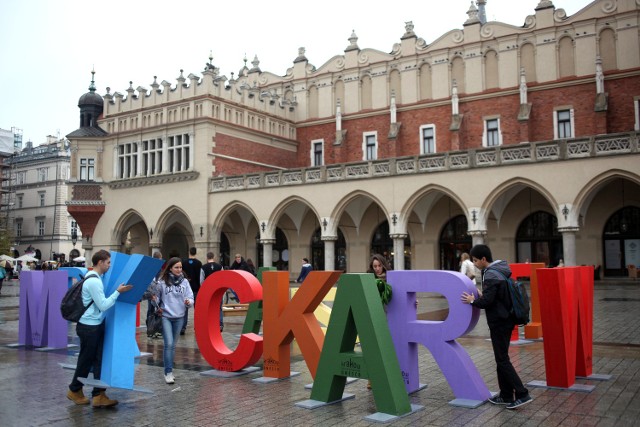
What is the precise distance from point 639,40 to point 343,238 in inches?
651

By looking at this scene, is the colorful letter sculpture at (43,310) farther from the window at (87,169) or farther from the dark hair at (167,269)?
the window at (87,169)

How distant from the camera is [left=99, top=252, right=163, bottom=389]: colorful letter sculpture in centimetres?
671

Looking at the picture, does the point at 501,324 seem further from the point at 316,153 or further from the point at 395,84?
the point at 316,153

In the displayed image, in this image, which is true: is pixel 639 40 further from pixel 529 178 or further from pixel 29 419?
pixel 29 419

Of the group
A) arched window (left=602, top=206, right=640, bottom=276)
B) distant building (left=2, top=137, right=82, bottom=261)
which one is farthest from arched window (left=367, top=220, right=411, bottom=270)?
distant building (left=2, top=137, right=82, bottom=261)

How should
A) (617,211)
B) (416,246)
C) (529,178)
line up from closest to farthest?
(529,178)
(617,211)
(416,246)

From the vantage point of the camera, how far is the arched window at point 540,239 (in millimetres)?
26797

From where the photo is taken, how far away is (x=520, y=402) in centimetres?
616

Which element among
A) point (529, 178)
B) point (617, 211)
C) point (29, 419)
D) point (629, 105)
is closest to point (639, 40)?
point (629, 105)

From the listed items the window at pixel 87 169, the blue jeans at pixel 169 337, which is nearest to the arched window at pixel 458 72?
the window at pixel 87 169

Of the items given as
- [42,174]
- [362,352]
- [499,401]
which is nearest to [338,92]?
[362,352]

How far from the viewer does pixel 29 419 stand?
5.89 m

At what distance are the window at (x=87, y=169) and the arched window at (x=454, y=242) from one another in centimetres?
1919

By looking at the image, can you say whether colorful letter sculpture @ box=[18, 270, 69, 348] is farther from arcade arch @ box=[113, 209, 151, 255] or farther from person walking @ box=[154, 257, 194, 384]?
arcade arch @ box=[113, 209, 151, 255]
